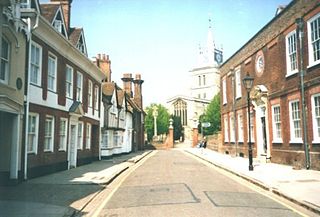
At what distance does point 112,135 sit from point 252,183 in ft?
67.8

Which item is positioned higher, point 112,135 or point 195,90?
point 195,90

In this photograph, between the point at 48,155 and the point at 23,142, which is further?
the point at 48,155

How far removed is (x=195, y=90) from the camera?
130 meters

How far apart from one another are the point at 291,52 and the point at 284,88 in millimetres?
2065

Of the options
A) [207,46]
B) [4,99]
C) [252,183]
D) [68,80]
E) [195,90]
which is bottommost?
[252,183]

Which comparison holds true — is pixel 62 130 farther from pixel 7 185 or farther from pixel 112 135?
pixel 112 135

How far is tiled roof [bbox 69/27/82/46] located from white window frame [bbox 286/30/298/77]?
490 inches

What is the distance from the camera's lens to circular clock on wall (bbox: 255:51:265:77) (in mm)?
Answer: 25156

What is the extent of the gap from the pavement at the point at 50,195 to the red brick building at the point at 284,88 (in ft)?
32.7

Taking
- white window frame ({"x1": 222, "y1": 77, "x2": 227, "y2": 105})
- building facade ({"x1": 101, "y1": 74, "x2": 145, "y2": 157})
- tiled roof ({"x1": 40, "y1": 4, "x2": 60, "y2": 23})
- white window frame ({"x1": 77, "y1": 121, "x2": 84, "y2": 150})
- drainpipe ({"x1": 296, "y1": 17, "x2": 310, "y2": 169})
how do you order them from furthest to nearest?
1. white window frame ({"x1": 222, "y1": 77, "x2": 227, "y2": 105})
2. building facade ({"x1": 101, "y1": 74, "x2": 145, "y2": 157})
3. white window frame ({"x1": 77, "y1": 121, "x2": 84, "y2": 150})
4. tiled roof ({"x1": 40, "y1": 4, "x2": 60, "y2": 23})
5. drainpipe ({"x1": 296, "y1": 17, "x2": 310, "y2": 169})

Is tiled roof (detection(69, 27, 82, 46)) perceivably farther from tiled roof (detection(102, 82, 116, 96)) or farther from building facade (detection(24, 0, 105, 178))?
tiled roof (detection(102, 82, 116, 96))

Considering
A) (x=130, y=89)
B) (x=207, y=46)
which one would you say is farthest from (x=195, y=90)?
(x=130, y=89)

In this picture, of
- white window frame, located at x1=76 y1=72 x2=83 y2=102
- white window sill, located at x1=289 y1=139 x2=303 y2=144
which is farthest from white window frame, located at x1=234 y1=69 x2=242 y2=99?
white window frame, located at x1=76 y1=72 x2=83 y2=102

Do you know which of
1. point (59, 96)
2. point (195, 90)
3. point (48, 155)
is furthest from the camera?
point (195, 90)
